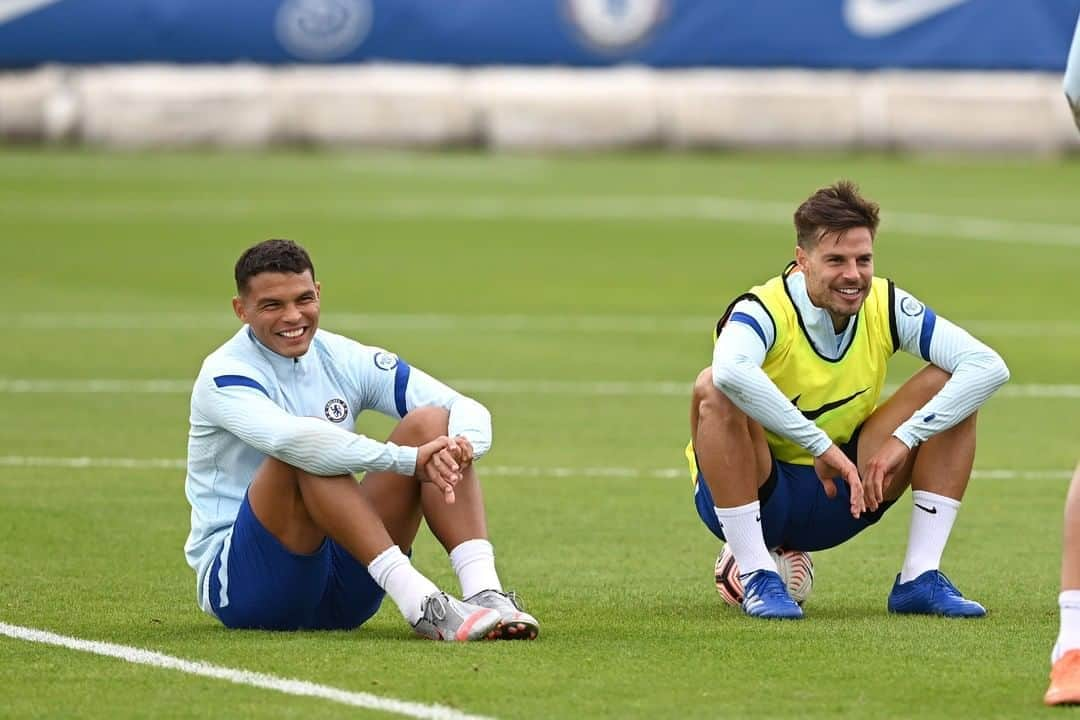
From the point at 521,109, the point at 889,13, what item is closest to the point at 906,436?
the point at 889,13

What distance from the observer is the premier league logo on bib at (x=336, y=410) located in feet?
24.7

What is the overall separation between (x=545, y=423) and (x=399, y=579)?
5813mm

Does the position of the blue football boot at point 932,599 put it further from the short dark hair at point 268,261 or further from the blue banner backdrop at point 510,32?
the blue banner backdrop at point 510,32

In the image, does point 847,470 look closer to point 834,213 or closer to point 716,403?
point 716,403

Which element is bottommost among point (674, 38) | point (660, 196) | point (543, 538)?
point (543, 538)

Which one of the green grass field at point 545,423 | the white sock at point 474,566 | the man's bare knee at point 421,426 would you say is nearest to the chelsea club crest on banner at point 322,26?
the green grass field at point 545,423

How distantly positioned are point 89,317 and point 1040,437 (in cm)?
822

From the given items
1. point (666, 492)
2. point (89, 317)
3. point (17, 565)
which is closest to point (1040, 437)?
point (666, 492)

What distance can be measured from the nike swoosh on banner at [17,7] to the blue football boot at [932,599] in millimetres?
24979

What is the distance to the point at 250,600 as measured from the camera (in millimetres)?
7363

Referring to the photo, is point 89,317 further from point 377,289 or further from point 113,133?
point 113,133

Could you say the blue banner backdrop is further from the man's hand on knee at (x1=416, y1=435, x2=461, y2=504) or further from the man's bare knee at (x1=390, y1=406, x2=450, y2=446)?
the man's hand on knee at (x1=416, y1=435, x2=461, y2=504)

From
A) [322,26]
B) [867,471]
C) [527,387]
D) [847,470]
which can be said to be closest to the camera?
[847,470]

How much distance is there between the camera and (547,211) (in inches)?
1081
